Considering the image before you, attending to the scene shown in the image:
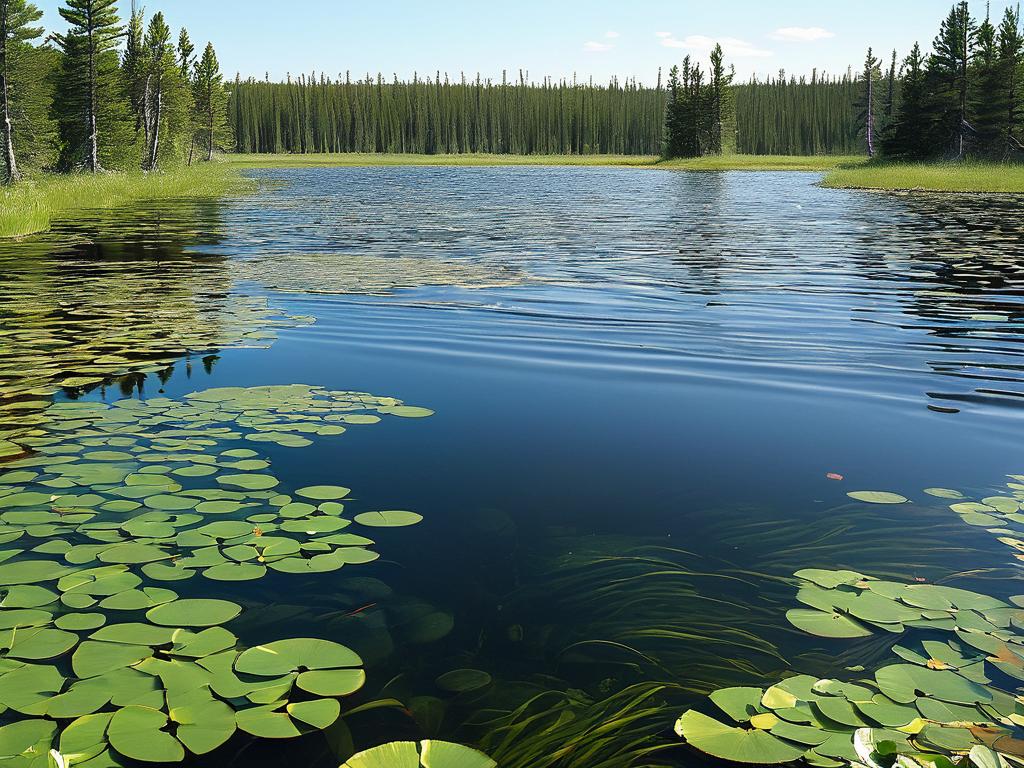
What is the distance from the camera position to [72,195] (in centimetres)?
3039

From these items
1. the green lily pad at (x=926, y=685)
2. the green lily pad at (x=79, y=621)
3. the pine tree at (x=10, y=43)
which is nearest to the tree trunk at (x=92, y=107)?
the pine tree at (x=10, y=43)

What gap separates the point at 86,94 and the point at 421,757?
186 ft

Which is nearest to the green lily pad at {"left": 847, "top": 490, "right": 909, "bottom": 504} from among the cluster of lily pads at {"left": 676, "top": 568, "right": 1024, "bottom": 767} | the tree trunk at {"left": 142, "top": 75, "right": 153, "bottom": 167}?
the cluster of lily pads at {"left": 676, "top": 568, "right": 1024, "bottom": 767}

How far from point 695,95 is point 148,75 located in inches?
1991

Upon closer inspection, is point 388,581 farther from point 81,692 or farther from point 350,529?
point 81,692

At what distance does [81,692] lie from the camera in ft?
8.90

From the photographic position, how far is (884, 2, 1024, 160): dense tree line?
51750 mm

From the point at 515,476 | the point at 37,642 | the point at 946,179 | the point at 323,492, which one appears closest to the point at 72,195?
the point at 323,492

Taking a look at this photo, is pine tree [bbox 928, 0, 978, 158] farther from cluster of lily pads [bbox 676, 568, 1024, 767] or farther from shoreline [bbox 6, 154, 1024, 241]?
cluster of lily pads [bbox 676, 568, 1024, 767]

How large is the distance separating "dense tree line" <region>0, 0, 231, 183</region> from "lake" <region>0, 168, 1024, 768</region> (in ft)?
113

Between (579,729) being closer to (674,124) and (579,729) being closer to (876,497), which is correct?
(876,497)

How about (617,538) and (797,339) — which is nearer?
(617,538)

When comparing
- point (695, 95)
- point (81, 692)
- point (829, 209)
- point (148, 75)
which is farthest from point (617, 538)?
point (695, 95)

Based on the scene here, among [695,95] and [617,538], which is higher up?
[695,95]
